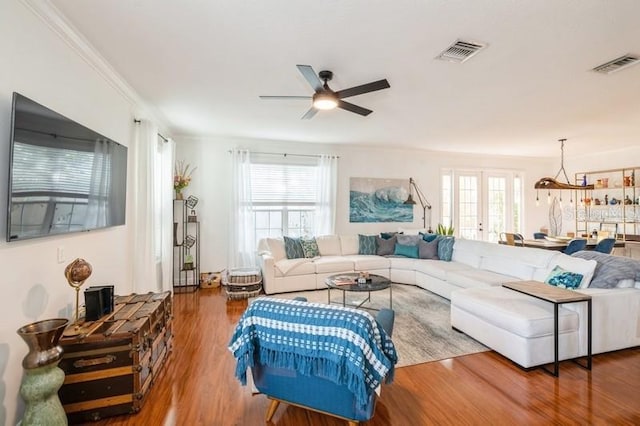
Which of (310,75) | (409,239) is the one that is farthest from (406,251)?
(310,75)

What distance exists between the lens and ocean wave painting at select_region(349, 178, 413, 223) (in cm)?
639

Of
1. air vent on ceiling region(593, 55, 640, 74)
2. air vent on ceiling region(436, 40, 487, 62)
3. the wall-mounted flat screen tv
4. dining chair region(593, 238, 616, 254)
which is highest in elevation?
air vent on ceiling region(593, 55, 640, 74)

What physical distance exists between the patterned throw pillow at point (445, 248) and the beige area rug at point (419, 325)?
29.3 inches

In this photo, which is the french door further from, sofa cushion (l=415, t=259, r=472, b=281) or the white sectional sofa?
sofa cushion (l=415, t=259, r=472, b=281)

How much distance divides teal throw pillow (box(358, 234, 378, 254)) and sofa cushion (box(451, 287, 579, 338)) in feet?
8.44

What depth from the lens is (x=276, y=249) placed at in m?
5.23

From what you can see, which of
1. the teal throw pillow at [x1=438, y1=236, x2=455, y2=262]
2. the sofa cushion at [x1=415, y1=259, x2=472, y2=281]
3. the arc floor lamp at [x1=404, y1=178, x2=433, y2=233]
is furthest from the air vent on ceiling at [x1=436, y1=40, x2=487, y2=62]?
the arc floor lamp at [x1=404, y1=178, x2=433, y2=233]

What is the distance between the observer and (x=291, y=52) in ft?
8.17

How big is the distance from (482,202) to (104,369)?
7641 mm

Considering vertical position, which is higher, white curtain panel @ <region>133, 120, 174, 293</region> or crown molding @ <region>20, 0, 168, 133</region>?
crown molding @ <region>20, 0, 168, 133</region>

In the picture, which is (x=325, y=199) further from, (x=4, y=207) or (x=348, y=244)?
(x=4, y=207)

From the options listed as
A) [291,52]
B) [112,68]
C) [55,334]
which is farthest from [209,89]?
[55,334]

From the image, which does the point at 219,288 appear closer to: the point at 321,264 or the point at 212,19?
the point at 321,264

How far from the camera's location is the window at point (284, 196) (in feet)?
18.8
